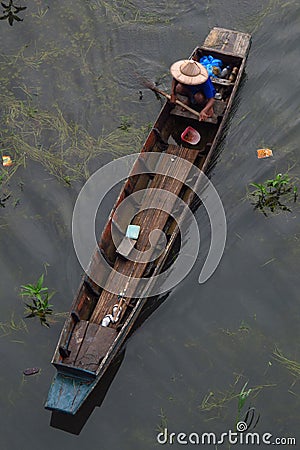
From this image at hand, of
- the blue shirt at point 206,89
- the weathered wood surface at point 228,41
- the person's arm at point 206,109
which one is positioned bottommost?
the person's arm at point 206,109

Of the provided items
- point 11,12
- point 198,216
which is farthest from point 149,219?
point 11,12

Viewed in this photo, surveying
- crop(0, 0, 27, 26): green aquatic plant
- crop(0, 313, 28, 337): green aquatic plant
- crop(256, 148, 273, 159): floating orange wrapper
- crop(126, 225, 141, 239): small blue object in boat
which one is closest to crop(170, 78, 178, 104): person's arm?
crop(256, 148, 273, 159): floating orange wrapper

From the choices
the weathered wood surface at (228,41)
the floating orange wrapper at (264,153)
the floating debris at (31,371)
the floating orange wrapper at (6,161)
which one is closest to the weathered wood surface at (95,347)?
the floating debris at (31,371)

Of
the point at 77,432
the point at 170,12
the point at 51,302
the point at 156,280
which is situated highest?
the point at 170,12

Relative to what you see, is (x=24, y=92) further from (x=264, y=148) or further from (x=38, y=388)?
(x=38, y=388)

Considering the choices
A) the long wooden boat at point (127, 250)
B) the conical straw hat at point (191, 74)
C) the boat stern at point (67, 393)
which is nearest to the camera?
the boat stern at point (67, 393)

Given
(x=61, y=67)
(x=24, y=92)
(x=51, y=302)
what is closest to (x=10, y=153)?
(x=24, y=92)

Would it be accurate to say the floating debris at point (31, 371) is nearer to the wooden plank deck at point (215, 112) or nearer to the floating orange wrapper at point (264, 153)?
the wooden plank deck at point (215, 112)
